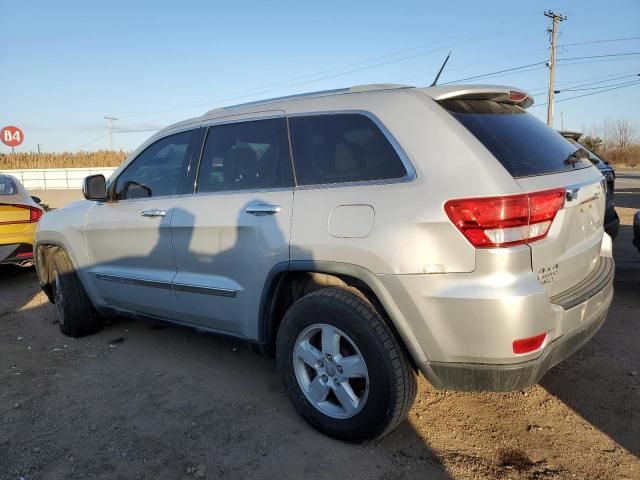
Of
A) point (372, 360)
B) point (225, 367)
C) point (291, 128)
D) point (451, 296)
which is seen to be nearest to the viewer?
point (451, 296)

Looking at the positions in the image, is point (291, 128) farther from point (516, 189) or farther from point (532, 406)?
point (532, 406)

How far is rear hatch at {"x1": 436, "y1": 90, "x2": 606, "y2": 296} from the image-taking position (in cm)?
250

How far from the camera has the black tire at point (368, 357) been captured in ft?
8.54

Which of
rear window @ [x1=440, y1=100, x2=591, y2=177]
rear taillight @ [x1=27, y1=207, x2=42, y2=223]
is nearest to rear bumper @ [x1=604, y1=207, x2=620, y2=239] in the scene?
rear window @ [x1=440, y1=100, x2=591, y2=177]

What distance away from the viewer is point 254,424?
3.14m

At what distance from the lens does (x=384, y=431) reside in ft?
8.89

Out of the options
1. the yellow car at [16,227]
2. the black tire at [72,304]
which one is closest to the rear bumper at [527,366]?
the black tire at [72,304]

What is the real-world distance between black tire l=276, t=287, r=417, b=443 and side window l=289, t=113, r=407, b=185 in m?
0.64

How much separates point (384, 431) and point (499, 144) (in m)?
1.58

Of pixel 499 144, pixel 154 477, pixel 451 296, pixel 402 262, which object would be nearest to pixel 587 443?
pixel 451 296

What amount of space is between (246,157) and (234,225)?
1.64 feet

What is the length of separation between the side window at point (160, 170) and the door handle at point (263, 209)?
0.77 metres

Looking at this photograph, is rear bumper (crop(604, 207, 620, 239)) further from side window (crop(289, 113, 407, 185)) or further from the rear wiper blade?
side window (crop(289, 113, 407, 185))

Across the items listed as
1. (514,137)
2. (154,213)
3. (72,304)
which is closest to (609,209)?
(514,137)
